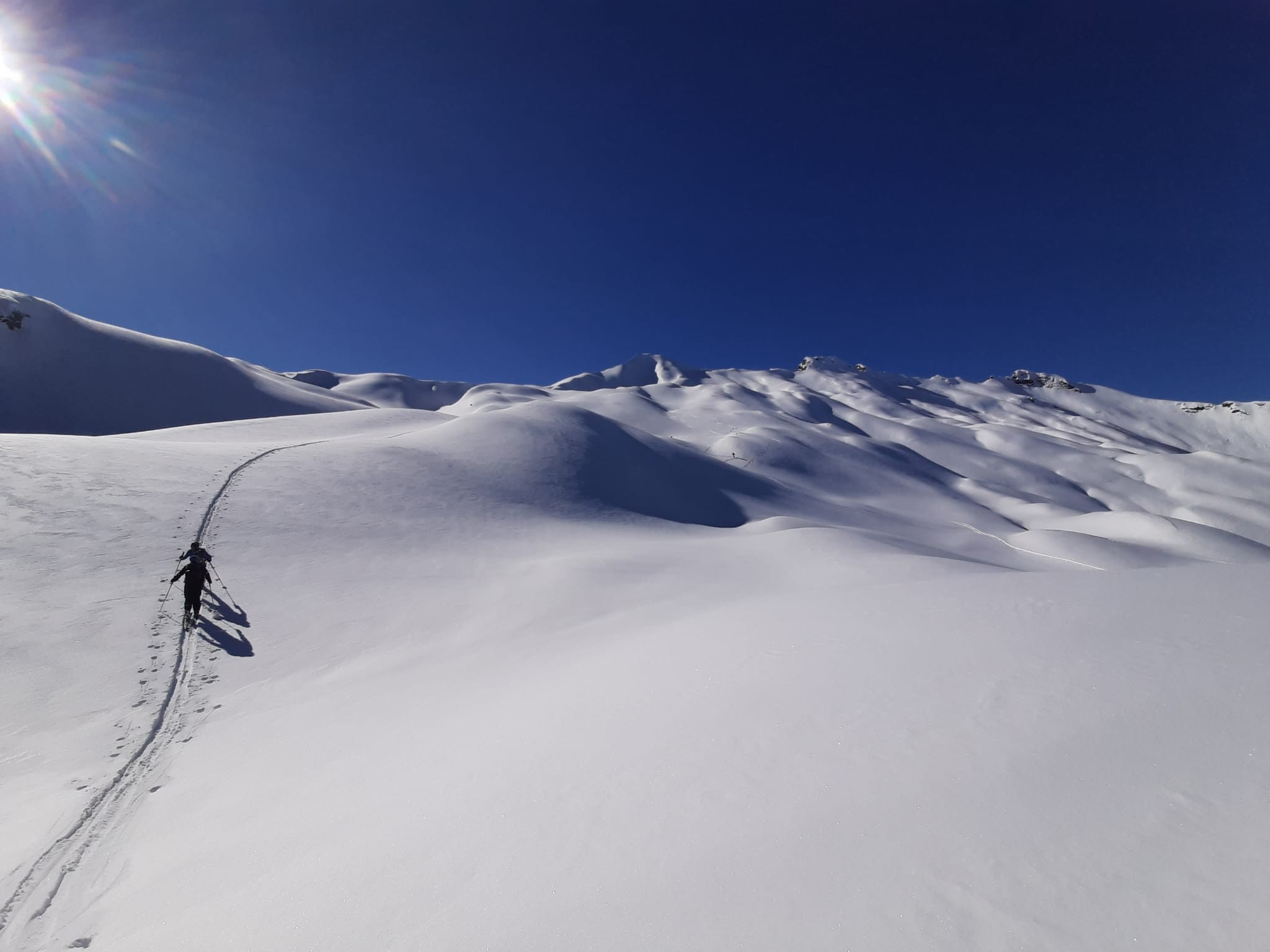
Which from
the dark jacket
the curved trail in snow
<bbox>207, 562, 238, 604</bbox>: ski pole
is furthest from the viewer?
the curved trail in snow

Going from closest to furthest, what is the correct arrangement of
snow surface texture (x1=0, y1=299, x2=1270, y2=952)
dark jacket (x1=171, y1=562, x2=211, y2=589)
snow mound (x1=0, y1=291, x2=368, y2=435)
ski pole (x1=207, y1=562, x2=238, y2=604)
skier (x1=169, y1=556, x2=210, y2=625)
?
snow surface texture (x1=0, y1=299, x2=1270, y2=952)
skier (x1=169, y1=556, x2=210, y2=625)
dark jacket (x1=171, y1=562, x2=211, y2=589)
ski pole (x1=207, y1=562, x2=238, y2=604)
snow mound (x1=0, y1=291, x2=368, y2=435)

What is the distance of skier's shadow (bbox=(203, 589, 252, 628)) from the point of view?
428 inches

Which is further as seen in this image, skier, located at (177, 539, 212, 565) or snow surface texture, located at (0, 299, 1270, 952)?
skier, located at (177, 539, 212, 565)

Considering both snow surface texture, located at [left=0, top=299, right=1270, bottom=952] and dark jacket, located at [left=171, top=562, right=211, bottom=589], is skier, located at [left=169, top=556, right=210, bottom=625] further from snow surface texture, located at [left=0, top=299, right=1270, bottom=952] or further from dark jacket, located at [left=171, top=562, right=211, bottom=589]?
snow surface texture, located at [left=0, top=299, right=1270, bottom=952]

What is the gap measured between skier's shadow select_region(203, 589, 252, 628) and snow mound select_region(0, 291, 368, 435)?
5956 centimetres

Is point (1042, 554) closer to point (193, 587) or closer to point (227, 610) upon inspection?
point (227, 610)

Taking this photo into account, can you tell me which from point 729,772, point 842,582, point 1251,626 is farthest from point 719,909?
point 842,582

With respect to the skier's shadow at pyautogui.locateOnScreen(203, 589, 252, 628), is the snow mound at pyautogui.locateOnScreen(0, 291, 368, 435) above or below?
above

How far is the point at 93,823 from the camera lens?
5.44m

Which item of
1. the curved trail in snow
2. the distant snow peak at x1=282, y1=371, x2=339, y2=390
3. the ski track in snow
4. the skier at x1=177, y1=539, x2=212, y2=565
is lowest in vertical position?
the ski track in snow

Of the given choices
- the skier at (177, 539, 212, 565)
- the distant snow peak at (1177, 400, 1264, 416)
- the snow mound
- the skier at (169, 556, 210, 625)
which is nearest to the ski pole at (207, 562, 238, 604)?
the skier at (169, 556, 210, 625)

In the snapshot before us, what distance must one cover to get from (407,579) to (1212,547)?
47.4 meters

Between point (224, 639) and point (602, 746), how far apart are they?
8.92 metres

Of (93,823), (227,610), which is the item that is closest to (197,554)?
(227,610)
